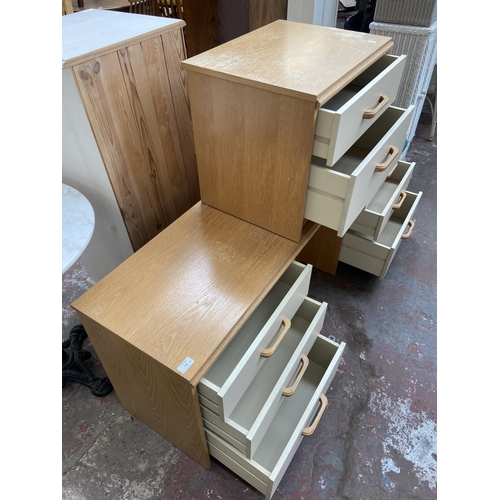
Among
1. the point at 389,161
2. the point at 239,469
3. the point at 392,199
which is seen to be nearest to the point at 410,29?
the point at 392,199

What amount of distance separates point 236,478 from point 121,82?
1.20 metres

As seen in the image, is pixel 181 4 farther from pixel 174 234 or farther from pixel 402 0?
pixel 174 234

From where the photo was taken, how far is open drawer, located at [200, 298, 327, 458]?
2.92ft

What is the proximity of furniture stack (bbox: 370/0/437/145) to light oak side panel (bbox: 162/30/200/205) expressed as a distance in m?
1.20

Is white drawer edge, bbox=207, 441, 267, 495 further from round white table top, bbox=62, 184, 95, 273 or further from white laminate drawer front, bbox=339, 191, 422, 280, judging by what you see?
white laminate drawer front, bbox=339, 191, 422, 280

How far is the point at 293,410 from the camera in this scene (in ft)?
3.72

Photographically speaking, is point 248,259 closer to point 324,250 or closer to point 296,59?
point 296,59

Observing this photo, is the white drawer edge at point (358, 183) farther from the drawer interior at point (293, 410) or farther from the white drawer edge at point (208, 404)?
the white drawer edge at point (208, 404)

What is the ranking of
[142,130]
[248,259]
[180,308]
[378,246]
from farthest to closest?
[378,246] < [142,130] < [248,259] < [180,308]

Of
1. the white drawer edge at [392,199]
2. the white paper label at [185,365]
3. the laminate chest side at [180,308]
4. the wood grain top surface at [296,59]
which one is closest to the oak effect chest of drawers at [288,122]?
the wood grain top surface at [296,59]

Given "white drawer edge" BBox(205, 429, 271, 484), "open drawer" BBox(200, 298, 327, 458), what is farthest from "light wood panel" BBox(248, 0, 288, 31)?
"white drawer edge" BBox(205, 429, 271, 484)

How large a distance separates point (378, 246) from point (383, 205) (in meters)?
0.18

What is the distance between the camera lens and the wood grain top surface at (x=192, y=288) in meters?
0.85

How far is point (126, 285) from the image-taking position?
3.21 feet
